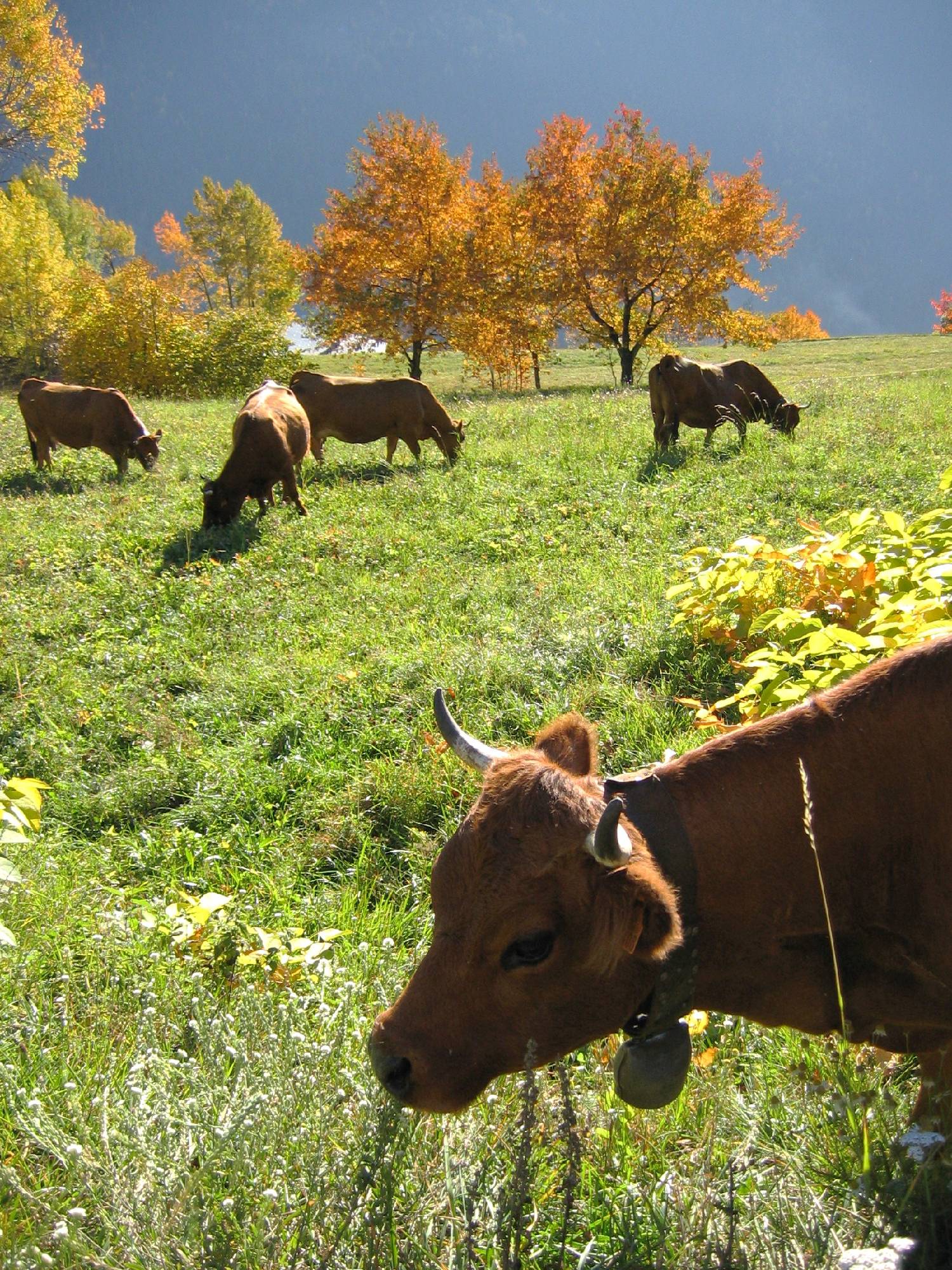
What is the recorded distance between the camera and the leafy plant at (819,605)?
10.6 ft

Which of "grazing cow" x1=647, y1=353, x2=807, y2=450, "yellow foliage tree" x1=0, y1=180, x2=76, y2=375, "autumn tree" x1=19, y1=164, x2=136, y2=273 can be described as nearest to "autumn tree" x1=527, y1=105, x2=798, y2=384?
"grazing cow" x1=647, y1=353, x2=807, y2=450

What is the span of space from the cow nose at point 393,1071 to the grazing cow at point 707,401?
12440mm

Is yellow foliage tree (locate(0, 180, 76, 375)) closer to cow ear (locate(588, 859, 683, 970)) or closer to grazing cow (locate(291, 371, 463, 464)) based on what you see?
grazing cow (locate(291, 371, 463, 464))

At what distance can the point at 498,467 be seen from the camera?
13.2 metres

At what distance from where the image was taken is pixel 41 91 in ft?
82.4

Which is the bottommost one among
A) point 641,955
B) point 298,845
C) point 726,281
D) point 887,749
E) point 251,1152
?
point 298,845

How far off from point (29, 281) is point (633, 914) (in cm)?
4315

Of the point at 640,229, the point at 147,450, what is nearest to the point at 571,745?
the point at 147,450

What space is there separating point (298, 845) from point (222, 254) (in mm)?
65363

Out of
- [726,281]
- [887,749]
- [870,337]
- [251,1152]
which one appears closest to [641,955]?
[887,749]

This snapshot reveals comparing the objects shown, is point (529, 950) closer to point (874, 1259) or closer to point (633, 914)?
point (633, 914)

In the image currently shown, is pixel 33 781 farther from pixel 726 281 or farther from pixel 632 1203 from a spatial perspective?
pixel 726 281

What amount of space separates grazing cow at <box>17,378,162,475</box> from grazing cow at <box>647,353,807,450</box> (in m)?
9.17

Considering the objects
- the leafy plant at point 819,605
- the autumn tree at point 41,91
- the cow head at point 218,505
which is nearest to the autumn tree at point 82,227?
the autumn tree at point 41,91
